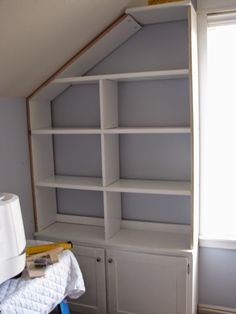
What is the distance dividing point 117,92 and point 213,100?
0.65 meters

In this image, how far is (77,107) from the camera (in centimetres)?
245

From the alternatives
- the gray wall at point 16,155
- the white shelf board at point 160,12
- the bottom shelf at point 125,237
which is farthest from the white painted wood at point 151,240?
the white shelf board at point 160,12

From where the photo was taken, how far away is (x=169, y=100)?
7.28 feet

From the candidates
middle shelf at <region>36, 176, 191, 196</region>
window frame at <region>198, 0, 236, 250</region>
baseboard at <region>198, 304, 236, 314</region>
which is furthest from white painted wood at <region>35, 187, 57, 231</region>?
baseboard at <region>198, 304, 236, 314</region>

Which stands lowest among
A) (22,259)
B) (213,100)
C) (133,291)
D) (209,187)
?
(133,291)

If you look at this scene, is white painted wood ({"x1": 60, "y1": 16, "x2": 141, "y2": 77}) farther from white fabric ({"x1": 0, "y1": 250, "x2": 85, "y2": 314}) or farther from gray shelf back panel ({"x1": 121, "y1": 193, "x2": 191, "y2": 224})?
white fabric ({"x1": 0, "y1": 250, "x2": 85, "y2": 314})

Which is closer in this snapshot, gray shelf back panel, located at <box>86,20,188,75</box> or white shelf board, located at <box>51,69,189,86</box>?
white shelf board, located at <box>51,69,189,86</box>

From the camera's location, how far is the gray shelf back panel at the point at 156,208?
227cm

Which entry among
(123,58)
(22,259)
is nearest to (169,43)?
(123,58)

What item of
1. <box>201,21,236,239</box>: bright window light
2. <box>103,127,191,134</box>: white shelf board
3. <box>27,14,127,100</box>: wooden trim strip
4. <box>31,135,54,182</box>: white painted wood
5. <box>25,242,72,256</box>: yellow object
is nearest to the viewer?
<box>25,242,72,256</box>: yellow object

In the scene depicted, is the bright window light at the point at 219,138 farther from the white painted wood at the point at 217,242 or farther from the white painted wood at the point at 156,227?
the white painted wood at the point at 156,227

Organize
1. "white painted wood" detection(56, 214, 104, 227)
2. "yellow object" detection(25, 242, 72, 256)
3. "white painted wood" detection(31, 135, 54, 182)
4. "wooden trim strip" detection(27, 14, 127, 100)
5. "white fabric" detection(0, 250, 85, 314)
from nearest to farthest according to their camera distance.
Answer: "white fabric" detection(0, 250, 85, 314) → "yellow object" detection(25, 242, 72, 256) → "wooden trim strip" detection(27, 14, 127, 100) → "white painted wood" detection(31, 135, 54, 182) → "white painted wood" detection(56, 214, 104, 227)

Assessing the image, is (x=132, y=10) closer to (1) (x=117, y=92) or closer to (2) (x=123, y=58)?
(2) (x=123, y=58)

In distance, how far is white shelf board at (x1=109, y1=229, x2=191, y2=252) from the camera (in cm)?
207
